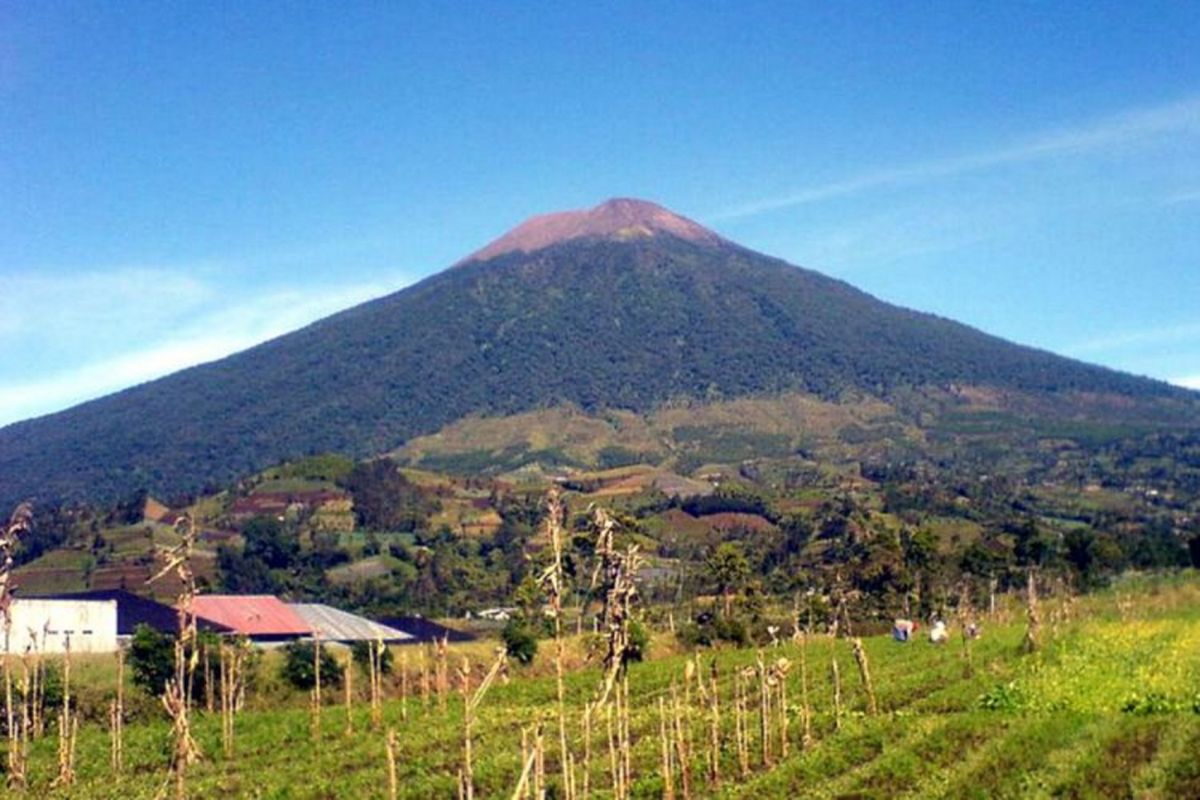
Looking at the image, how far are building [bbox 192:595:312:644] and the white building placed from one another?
218 inches

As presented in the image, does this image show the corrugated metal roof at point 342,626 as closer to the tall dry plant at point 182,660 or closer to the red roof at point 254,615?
the red roof at point 254,615

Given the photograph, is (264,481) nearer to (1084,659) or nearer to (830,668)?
(830,668)

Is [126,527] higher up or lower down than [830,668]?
higher up

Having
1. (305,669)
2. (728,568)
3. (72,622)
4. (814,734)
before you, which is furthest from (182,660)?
(728,568)

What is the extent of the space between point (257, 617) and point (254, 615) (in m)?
0.13

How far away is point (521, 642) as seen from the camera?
4069cm

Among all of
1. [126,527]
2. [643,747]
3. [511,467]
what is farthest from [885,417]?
[643,747]

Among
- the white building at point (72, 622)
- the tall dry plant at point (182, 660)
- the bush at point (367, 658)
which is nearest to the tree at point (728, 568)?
the bush at point (367, 658)

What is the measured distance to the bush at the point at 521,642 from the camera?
40.6 meters

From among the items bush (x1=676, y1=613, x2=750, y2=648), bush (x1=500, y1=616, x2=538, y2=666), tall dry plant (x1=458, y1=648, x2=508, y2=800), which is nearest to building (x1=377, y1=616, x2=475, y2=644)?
bush (x1=676, y1=613, x2=750, y2=648)

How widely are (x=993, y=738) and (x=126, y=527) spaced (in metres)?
78.3

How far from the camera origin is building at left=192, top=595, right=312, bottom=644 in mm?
51469

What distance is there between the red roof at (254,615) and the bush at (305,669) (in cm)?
1405

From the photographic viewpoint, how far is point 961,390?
190 m
